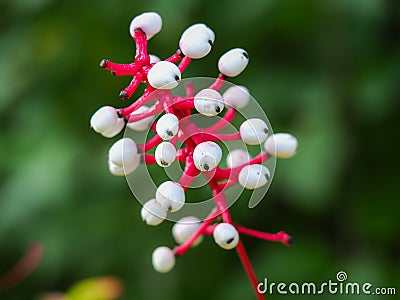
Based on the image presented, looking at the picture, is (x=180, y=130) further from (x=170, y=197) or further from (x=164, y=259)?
(x=164, y=259)

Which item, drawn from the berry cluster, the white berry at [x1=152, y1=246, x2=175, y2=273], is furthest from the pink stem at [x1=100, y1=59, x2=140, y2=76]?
the white berry at [x1=152, y1=246, x2=175, y2=273]

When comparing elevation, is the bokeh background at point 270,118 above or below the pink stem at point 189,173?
above

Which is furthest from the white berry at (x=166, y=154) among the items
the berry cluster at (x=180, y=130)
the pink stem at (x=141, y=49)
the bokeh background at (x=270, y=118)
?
the bokeh background at (x=270, y=118)

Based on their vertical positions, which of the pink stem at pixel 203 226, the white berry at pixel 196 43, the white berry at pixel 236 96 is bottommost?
the pink stem at pixel 203 226

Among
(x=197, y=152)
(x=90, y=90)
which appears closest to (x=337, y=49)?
(x=90, y=90)

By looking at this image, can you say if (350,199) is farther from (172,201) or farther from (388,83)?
(172,201)

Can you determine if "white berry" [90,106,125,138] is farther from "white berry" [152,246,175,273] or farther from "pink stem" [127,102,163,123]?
"white berry" [152,246,175,273]

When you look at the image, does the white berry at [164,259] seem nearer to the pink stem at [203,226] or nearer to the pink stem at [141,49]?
the pink stem at [203,226]
